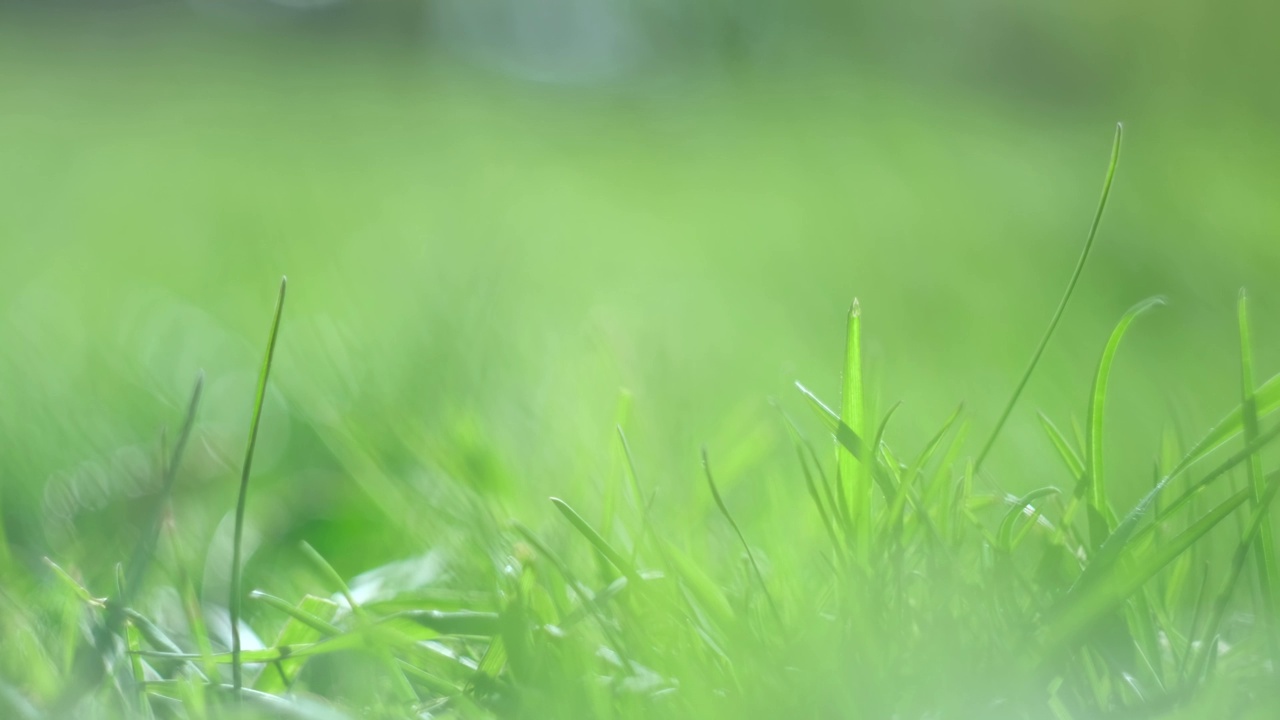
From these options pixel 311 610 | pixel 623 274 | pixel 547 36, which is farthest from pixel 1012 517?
pixel 547 36

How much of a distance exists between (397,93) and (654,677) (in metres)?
3.21

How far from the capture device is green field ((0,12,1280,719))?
0.22 m

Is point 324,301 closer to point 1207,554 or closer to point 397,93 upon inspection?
point 1207,554

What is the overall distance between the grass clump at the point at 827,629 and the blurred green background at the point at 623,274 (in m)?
0.04

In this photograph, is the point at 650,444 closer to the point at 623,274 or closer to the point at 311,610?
the point at 311,610

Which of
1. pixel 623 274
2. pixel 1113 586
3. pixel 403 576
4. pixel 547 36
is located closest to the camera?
pixel 1113 586

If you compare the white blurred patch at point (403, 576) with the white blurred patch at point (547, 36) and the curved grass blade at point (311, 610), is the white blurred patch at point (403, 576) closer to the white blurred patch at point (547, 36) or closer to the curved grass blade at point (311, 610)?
the curved grass blade at point (311, 610)

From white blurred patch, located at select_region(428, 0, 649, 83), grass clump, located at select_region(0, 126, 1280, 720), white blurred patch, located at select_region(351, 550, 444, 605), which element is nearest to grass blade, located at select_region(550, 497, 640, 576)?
grass clump, located at select_region(0, 126, 1280, 720)

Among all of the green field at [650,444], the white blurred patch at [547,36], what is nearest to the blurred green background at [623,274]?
the green field at [650,444]

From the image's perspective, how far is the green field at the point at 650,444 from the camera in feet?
0.72

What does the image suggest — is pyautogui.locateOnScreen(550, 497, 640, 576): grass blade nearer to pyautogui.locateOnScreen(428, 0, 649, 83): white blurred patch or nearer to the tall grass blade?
the tall grass blade

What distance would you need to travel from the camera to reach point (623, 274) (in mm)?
1045

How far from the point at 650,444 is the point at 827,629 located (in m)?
0.22

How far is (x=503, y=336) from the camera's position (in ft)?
2.05
